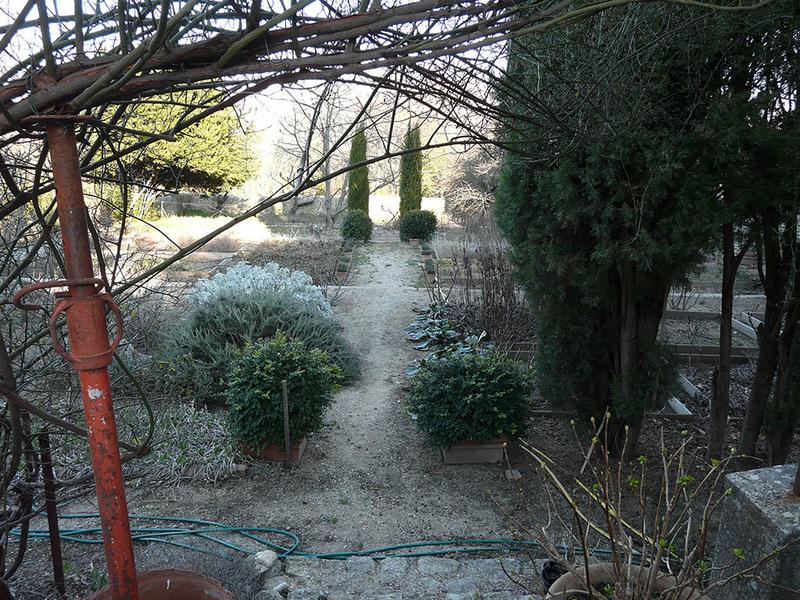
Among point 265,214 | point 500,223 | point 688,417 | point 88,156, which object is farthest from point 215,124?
point 88,156

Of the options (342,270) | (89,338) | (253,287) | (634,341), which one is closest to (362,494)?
(634,341)

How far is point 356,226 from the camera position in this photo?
14203mm

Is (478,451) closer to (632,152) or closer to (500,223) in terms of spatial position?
(500,223)

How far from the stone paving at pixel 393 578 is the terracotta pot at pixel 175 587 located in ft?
4.28

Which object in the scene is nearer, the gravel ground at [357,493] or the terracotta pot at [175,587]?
the terracotta pot at [175,587]

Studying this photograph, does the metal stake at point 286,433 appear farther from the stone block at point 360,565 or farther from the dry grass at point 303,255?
the dry grass at point 303,255

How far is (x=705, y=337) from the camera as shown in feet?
23.8

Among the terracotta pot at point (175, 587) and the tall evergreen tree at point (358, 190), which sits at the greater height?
the tall evergreen tree at point (358, 190)

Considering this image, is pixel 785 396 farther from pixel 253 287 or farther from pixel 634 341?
pixel 253 287

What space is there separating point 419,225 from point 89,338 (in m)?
13.7

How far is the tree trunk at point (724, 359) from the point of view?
11.9 feet

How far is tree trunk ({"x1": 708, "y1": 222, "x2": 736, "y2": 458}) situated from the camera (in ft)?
11.9

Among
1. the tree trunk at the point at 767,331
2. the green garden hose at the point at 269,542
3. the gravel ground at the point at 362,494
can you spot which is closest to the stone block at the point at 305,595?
the gravel ground at the point at 362,494

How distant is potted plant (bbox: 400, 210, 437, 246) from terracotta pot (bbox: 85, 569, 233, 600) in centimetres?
1320
